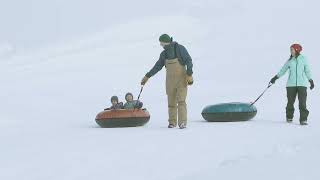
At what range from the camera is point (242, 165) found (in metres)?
8.04

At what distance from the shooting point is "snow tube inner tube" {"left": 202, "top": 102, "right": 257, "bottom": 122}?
13.2m

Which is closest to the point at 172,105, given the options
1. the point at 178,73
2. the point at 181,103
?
the point at 181,103

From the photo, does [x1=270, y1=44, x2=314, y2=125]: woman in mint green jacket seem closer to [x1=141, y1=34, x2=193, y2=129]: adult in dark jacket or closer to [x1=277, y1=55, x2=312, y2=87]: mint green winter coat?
[x1=277, y1=55, x2=312, y2=87]: mint green winter coat

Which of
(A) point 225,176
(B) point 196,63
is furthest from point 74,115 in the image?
(B) point 196,63

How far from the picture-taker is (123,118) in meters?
12.2

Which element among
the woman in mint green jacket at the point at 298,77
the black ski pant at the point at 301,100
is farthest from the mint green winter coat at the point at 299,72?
the black ski pant at the point at 301,100

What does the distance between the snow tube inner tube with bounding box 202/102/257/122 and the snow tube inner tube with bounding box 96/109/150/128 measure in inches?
67.0

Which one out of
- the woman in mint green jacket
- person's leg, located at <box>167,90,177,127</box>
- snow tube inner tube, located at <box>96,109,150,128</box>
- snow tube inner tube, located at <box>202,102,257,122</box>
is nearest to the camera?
person's leg, located at <box>167,90,177,127</box>

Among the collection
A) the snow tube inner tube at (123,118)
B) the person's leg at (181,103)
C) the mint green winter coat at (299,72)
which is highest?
the mint green winter coat at (299,72)

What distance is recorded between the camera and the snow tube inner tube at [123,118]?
12203 mm

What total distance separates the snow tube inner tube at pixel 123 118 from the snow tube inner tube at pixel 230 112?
5.58ft

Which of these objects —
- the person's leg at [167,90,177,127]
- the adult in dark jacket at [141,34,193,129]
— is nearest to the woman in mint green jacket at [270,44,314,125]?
the adult in dark jacket at [141,34,193,129]

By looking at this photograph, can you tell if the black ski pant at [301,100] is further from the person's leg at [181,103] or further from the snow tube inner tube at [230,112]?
the person's leg at [181,103]

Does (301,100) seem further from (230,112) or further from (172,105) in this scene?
(172,105)
